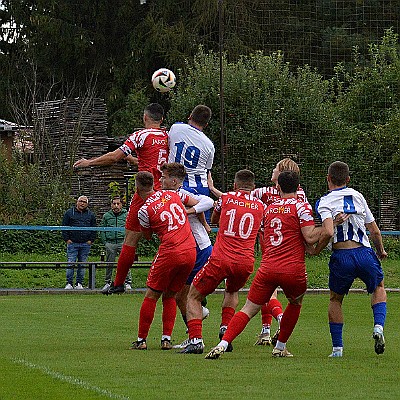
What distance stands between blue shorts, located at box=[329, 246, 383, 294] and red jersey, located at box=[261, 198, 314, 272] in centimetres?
45

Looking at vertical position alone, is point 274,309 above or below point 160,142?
below

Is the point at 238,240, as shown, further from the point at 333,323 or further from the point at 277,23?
the point at 277,23

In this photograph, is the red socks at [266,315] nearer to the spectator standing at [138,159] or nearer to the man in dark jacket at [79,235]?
the spectator standing at [138,159]

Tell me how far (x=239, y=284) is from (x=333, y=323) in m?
1.14

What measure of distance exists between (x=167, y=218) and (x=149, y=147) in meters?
1.45

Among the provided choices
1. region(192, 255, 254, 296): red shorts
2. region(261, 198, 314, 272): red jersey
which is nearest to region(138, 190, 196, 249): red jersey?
region(192, 255, 254, 296): red shorts

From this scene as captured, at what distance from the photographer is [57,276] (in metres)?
24.8

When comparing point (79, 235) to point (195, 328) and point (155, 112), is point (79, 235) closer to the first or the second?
point (155, 112)

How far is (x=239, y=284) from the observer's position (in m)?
11.3

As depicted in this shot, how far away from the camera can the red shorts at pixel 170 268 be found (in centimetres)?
1102

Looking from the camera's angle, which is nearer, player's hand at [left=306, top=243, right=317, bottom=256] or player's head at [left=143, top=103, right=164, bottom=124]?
player's hand at [left=306, top=243, right=317, bottom=256]

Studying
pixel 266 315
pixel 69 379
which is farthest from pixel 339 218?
pixel 69 379

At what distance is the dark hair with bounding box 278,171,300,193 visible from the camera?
1035 centimetres

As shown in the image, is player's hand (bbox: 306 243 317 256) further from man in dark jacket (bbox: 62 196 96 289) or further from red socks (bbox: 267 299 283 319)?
man in dark jacket (bbox: 62 196 96 289)
